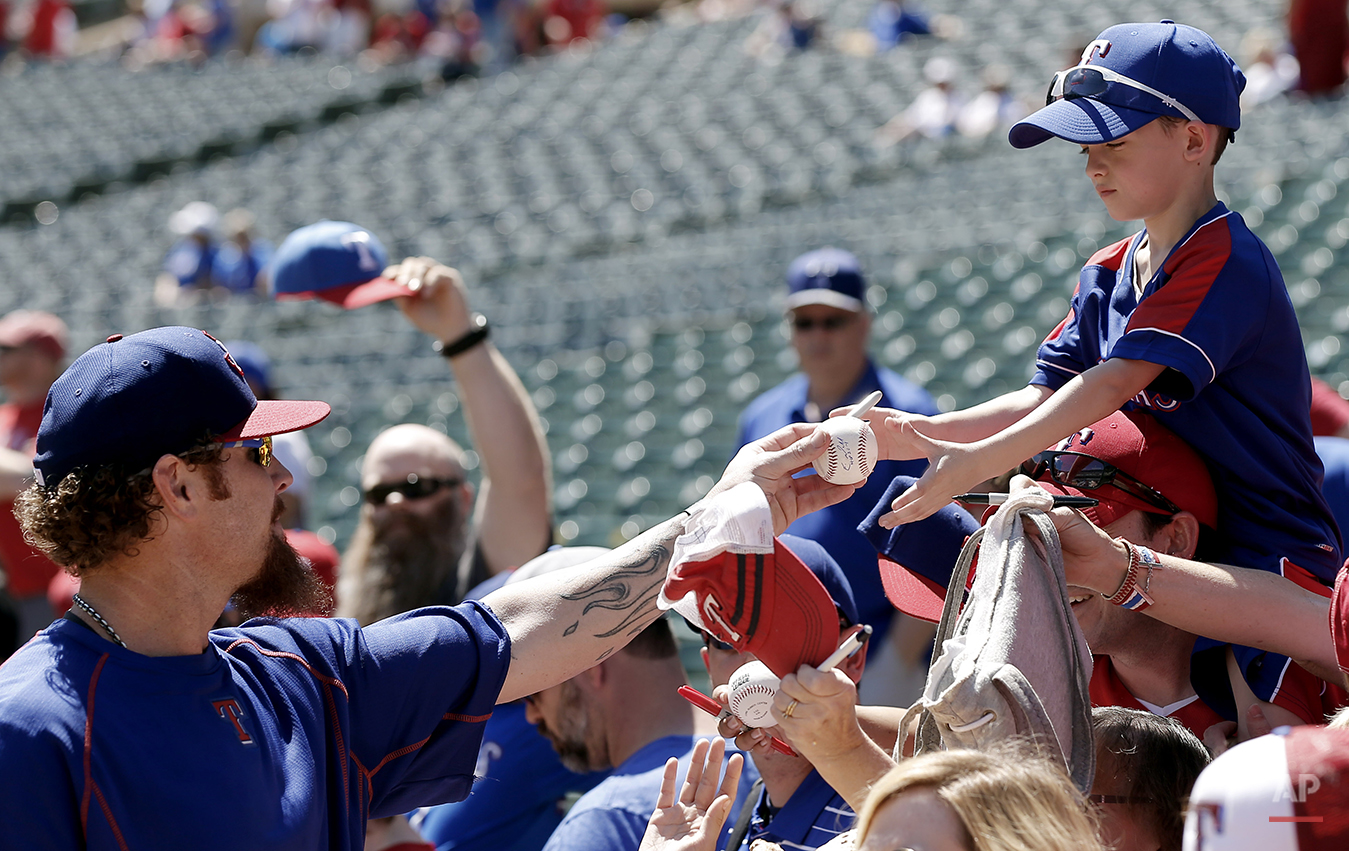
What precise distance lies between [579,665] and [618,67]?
15676 millimetres

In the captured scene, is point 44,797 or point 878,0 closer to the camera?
point 44,797

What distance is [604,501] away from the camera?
620cm

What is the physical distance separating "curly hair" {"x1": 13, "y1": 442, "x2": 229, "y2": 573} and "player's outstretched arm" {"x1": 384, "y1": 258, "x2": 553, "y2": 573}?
156 cm

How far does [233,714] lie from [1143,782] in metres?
1.20

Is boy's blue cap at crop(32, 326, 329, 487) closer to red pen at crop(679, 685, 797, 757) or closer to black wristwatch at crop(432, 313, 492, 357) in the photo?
red pen at crop(679, 685, 797, 757)

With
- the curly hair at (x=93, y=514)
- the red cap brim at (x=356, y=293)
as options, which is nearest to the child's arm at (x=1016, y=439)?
the curly hair at (x=93, y=514)

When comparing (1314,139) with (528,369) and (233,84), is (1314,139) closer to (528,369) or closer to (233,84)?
(528,369)

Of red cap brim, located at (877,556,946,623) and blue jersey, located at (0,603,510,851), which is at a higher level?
blue jersey, located at (0,603,510,851)

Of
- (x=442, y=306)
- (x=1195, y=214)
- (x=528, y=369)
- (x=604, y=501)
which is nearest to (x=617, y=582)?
(x=1195, y=214)

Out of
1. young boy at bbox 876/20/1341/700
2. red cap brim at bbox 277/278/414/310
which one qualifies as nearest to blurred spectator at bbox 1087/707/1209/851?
young boy at bbox 876/20/1341/700

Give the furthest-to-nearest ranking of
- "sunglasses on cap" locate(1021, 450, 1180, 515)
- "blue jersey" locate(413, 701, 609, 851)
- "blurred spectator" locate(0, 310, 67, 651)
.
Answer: "blurred spectator" locate(0, 310, 67, 651), "blue jersey" locate(413, 701, 609, 851), "sunglasses on cap" locate(1021, 450, 1180, 515)

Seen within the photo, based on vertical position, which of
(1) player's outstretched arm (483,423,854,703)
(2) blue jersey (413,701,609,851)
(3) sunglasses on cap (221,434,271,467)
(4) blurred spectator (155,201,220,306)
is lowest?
(4) blurred spectator (155,201,220,306)

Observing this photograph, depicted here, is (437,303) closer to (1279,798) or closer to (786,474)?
(786,474)

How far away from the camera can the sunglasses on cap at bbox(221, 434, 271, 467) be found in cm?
177
